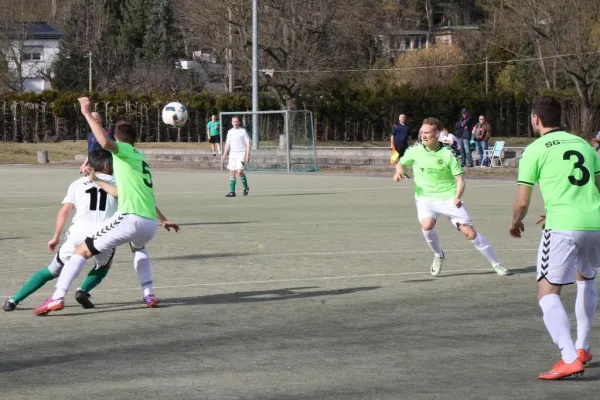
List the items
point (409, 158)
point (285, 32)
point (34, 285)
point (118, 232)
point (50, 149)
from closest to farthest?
point (118, 232) → point (34, 285) → point (409, 158) → point (50, 149) → point (285, 32)

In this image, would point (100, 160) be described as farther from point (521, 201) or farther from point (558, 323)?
point (558, 323)

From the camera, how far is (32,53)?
101m

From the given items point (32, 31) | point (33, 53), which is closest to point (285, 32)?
point (32, 31)

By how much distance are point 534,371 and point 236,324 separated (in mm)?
2730

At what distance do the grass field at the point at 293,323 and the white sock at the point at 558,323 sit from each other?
23cm

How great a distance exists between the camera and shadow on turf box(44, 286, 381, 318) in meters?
A: 10.5

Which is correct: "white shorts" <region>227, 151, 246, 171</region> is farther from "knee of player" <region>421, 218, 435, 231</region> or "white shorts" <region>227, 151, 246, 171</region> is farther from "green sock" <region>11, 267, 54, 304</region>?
"green sock" <region>11, 267, 54, 304</region>

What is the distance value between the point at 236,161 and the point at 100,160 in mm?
→ 16081

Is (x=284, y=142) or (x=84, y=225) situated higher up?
(x=84, y=225)

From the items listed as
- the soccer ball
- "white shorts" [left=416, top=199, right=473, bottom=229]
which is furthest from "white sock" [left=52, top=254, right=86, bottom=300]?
the soccer ball

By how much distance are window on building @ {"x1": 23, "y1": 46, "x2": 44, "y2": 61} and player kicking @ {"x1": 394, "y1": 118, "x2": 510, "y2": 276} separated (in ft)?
285

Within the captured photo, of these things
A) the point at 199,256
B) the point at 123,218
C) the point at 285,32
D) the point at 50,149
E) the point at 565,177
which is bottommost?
the point at 199,256

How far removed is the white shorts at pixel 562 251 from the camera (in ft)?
24.8

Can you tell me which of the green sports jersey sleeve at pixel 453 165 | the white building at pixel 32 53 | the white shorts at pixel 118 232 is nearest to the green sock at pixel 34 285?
the white shorts at pixel 118 232
